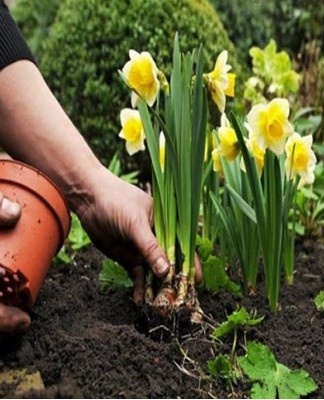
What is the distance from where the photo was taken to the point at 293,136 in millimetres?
2572

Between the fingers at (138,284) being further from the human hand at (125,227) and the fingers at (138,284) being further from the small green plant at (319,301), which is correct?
the small green plant at (319,301)

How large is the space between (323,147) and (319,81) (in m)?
0.95

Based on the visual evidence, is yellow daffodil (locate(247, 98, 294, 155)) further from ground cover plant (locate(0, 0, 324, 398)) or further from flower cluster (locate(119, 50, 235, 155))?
flower cluster (locate(119, 50, 235, 155))

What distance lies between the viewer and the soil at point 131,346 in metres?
2.11

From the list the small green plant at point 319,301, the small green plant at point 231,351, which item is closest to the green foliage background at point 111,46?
the small green plant at point 319,301

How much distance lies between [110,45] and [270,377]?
8.39 feet

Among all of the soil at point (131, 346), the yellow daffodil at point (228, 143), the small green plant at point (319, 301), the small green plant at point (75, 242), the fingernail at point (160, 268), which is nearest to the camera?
the soil at point (131, 346)

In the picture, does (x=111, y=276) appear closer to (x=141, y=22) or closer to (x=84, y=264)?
(x=84, y=264)

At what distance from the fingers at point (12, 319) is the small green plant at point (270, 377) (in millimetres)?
524

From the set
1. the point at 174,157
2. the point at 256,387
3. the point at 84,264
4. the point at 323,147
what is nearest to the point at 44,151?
the point at 174,157

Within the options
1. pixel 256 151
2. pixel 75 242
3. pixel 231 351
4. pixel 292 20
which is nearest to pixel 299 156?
pixel 256 151

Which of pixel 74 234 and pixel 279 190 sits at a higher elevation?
pixel 279 190

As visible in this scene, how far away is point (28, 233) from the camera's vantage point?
221 centimetres

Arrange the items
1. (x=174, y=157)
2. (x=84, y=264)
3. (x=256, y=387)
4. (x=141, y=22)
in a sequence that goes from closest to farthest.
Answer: (x=256, y=387), (x=174, y=157), (x=84, y=264), (x=141, y=22)
